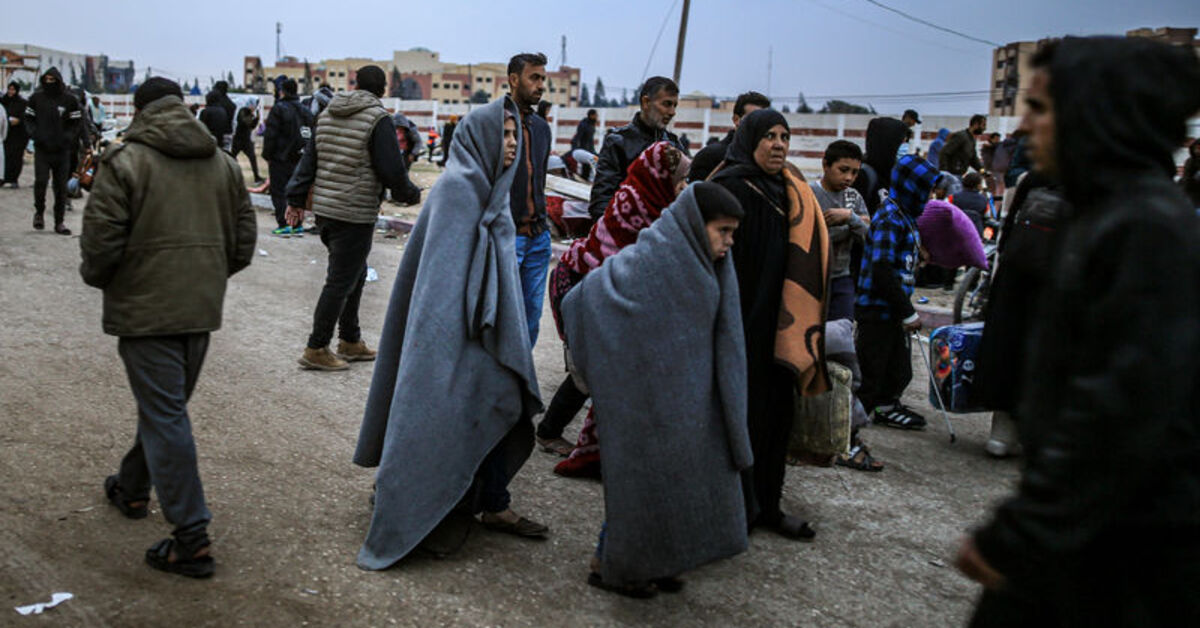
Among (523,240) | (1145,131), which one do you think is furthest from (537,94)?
(1145,131)

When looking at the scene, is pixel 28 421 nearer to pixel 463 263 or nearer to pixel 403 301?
pixel 403 301

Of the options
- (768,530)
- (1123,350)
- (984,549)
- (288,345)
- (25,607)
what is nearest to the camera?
(1123,350)

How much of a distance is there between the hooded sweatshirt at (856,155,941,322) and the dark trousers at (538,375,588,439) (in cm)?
195

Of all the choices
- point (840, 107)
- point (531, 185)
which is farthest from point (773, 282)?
point (840, 107)

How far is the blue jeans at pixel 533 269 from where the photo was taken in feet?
19.0

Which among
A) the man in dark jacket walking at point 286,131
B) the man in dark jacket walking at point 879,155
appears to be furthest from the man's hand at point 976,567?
the man in dark jacket walking at point 286,131

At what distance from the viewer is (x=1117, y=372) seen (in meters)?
1.71

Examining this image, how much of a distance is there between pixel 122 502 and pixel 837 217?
369 cm

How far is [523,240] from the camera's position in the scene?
18.8 feet

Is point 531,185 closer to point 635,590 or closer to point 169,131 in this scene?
point 169,131

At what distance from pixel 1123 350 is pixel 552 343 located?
6774 mm

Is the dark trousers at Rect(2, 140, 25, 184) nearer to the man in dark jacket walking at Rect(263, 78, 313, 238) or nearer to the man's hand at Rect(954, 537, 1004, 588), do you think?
the man in dark jacket walking at Rect(263, 78, 313, 238)

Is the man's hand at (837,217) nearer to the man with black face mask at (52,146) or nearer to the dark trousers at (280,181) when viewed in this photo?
the dark trousers at (280,181)

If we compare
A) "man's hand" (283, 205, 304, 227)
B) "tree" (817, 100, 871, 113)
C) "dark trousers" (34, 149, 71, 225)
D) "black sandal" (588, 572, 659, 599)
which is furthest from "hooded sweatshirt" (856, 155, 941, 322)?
"tree" (817, 100, 871, 113)
